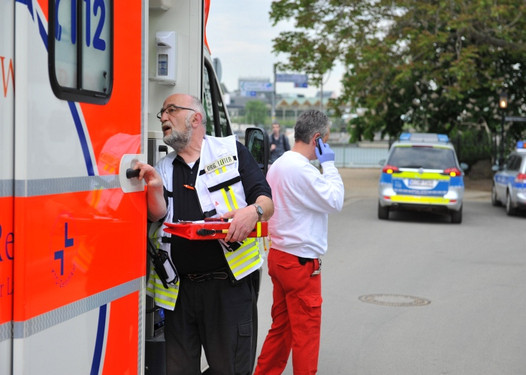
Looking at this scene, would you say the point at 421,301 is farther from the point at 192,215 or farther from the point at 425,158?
the point at 425,158

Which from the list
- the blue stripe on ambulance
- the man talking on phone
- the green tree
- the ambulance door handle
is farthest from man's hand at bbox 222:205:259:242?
the green tree

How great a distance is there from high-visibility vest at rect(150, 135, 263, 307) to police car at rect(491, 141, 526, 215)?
1474cm

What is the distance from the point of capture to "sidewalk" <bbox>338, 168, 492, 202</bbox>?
24359mm

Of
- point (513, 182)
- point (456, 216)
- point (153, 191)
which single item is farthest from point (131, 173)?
point (513, 182)

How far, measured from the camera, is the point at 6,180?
2346 mm

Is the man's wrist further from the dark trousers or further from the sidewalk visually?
the sidewalk

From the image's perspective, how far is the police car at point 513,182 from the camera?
57.7 ft

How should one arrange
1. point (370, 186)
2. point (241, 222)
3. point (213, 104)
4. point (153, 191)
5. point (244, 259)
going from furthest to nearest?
point (370, 186) < point (213, 104) < point (244, 259) < point (241, 222) < point (153, 191)

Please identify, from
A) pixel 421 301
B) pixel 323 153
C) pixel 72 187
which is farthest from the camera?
pixel 421 301

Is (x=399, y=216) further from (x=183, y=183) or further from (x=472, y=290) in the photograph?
(x=183, y=183)

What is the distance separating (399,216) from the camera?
17.9m

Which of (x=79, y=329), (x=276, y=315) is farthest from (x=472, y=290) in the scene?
(x=79, y=329)

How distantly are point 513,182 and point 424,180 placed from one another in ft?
9.12

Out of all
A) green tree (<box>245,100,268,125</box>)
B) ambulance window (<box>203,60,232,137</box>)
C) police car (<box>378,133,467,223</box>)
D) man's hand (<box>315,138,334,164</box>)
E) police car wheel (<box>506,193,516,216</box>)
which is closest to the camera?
man's hand (<box>315,138,334,164</box>)
